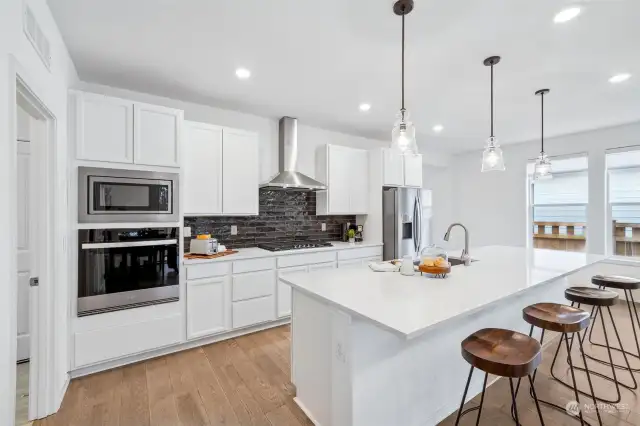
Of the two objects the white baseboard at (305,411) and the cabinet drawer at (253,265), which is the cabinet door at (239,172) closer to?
the cabinet drawer at (253,265)

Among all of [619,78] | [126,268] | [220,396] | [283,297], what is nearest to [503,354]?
[220,396]

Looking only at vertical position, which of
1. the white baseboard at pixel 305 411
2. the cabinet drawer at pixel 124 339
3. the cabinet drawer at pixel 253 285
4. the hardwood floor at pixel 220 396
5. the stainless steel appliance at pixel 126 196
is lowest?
the hardwood floor at pixel 220 396

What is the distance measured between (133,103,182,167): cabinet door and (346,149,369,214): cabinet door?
2.44 metres

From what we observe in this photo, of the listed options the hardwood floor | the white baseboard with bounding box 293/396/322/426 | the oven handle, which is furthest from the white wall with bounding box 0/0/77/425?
the white baseboard with bounding box 293/396/322/426

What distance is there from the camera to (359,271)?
2.26 metres

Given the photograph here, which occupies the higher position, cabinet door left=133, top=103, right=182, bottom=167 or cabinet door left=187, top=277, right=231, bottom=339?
cabinet door left=133, top=103, right=182, bottom=167

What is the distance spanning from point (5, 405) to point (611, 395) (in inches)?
140

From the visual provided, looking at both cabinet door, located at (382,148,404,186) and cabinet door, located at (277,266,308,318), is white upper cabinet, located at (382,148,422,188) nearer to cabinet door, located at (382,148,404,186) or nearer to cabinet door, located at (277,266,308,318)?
cabinet door, located at (382,148,404,186)

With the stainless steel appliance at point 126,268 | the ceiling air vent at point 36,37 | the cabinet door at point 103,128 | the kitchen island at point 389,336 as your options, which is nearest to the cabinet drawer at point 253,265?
the stainless steel appliance at point 126,268

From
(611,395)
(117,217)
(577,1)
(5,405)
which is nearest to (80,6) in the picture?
(117,217)

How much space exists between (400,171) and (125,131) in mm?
3692

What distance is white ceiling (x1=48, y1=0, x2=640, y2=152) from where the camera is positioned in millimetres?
1867

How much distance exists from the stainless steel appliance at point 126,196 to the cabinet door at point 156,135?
0.14 metres

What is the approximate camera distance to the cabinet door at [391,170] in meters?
4.55
